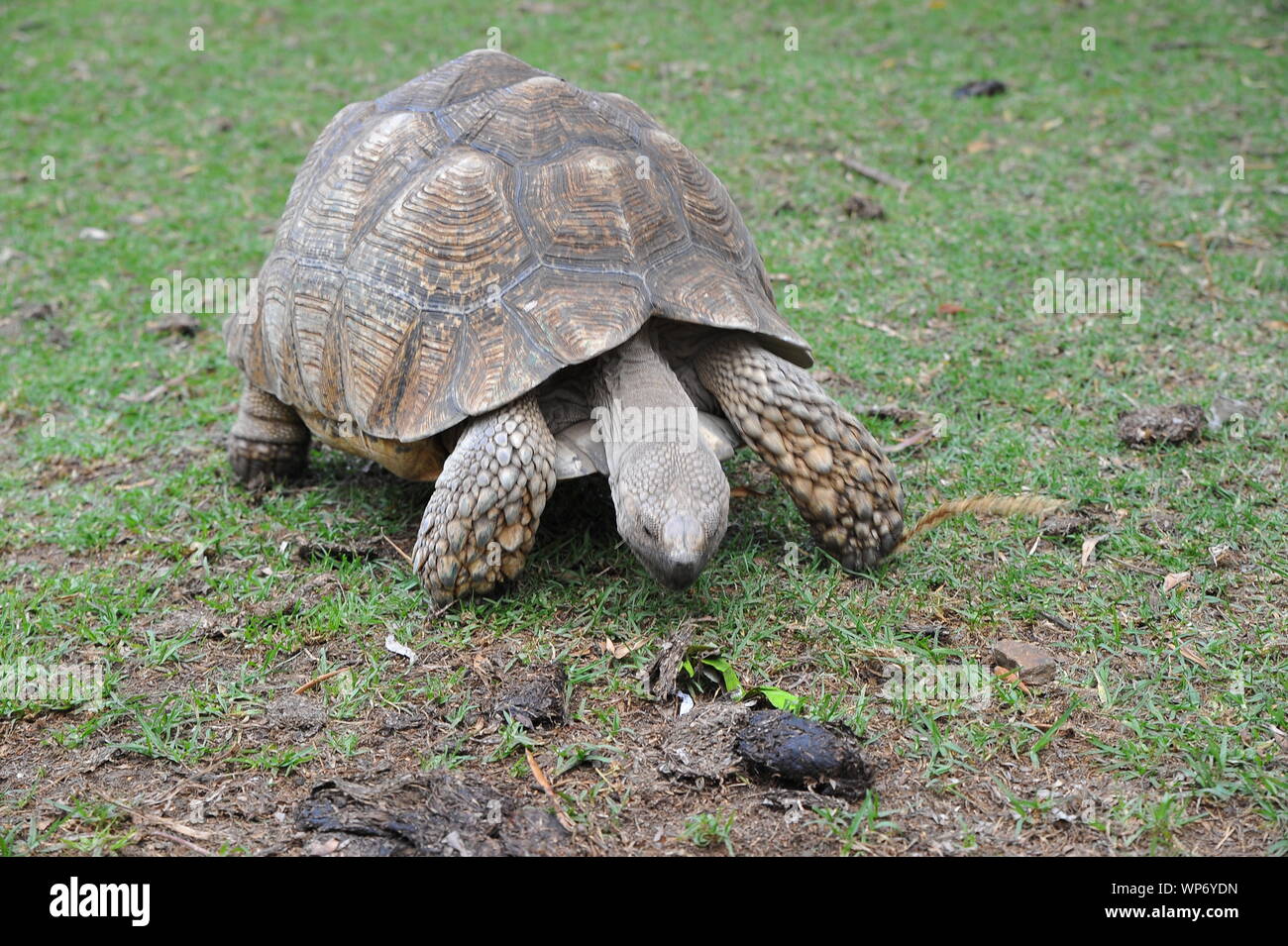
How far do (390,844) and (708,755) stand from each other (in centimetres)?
77

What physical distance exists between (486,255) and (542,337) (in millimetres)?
356

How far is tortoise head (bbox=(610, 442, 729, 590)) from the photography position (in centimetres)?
317

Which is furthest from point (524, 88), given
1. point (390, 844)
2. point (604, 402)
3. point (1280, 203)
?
point (1280, 203)

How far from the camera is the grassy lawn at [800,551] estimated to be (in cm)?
278

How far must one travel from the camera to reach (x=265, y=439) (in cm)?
438
